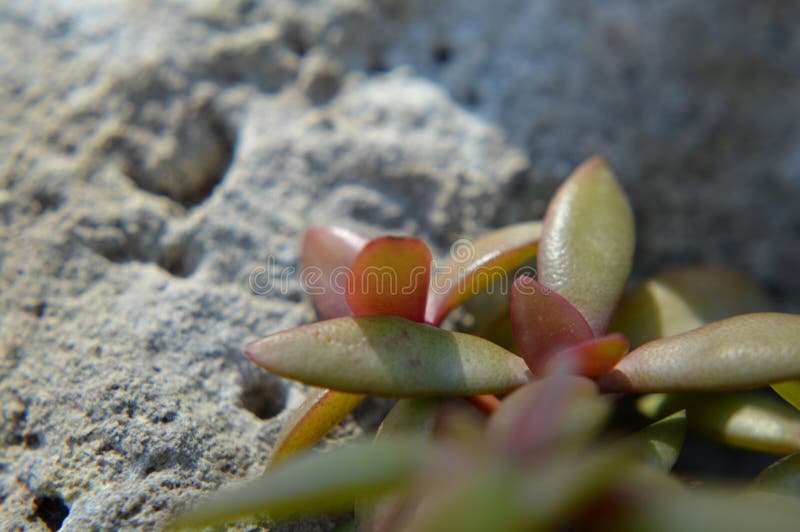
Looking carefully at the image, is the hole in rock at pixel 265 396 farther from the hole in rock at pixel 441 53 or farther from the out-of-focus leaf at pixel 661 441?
the hole in rock at pixel 441 53

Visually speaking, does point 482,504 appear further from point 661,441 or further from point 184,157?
point 184,157

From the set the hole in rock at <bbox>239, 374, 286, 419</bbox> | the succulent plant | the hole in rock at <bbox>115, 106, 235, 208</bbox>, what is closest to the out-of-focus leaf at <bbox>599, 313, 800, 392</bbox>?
the succulent plant

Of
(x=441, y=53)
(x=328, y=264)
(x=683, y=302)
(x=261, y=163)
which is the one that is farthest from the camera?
(x=441, y=53)

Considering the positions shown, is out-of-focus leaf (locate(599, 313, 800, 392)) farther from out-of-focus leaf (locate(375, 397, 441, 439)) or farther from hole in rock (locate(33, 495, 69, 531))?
hole in rock (locate(33, 495, 69, 531))

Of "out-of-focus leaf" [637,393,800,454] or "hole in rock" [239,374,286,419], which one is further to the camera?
"hole in rock" [239,374,286,419]

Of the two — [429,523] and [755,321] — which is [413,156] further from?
[429,523]

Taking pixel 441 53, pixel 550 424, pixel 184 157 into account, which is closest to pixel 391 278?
pixel 550 424
